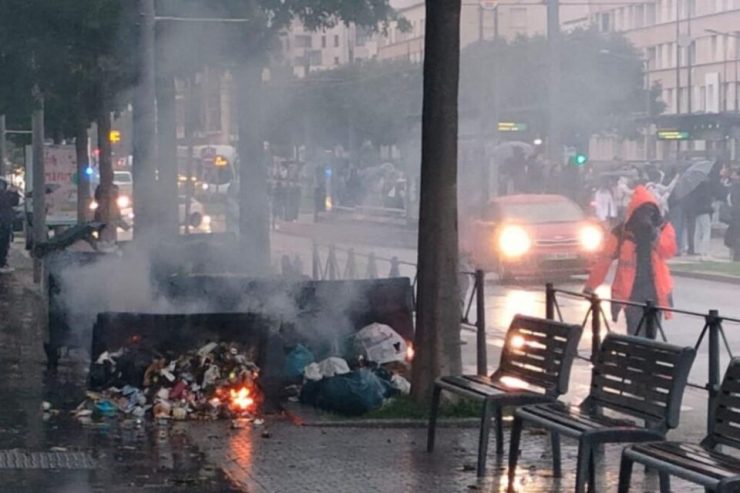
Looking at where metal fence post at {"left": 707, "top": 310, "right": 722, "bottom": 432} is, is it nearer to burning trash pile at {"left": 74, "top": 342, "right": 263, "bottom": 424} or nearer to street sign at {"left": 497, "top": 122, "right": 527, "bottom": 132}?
burning trash pile at {"left": 74, "top": 342, "right": 263, "bottom": 424}

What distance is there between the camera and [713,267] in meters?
25.2

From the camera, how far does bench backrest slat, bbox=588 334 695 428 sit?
7.16 metres

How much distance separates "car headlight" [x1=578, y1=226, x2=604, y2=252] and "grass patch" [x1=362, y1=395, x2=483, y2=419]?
548 inches

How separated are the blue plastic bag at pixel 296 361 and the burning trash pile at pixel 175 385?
0.64 m

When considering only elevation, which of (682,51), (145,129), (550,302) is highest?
(682,51)

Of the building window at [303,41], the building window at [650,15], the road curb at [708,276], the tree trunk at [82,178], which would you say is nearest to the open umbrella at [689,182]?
the road curb at [708,276]

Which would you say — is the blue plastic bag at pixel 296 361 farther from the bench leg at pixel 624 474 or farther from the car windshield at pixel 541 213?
the car windshield at pixel 541 213

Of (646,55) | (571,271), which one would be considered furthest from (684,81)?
(571,271)

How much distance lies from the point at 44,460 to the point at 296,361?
122 inches

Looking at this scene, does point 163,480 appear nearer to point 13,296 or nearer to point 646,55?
point 13,296

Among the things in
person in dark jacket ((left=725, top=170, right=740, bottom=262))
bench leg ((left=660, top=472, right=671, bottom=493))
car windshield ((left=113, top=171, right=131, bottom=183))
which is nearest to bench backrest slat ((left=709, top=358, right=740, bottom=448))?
bench leg ((left=660, top=472, right=671, bottom=493))

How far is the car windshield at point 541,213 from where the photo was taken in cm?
2461

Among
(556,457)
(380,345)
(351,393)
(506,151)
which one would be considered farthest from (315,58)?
(556,457)

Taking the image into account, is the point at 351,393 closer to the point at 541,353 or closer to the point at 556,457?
the point at 541,353
